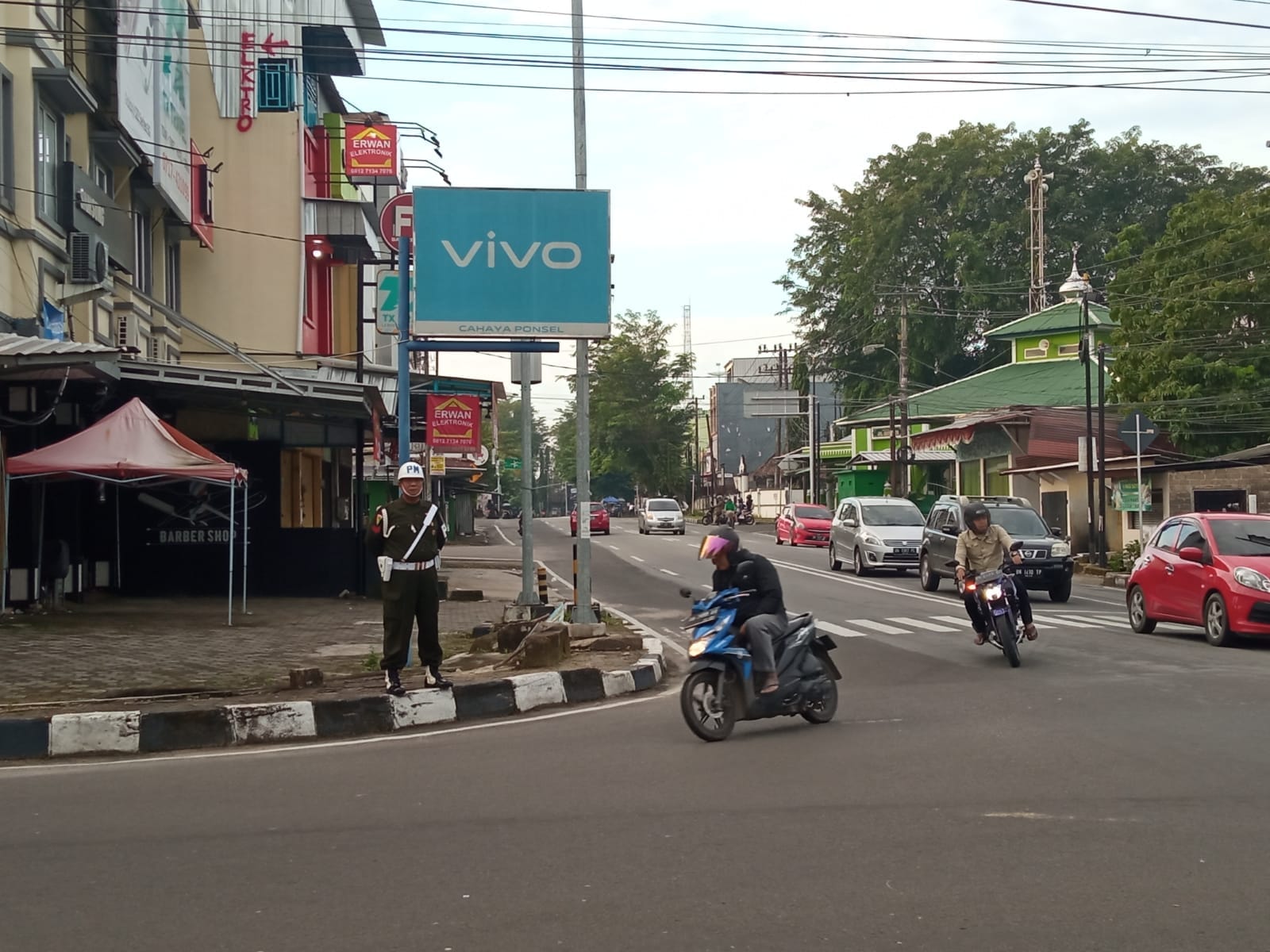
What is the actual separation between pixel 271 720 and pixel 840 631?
992cm

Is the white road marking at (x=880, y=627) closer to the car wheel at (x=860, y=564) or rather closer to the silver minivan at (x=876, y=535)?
the silver minivan at (x=876, y=535)

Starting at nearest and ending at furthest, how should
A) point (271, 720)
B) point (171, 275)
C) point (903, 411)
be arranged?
Result: point (271, 720) → point (171, 275) → point (903, 411)

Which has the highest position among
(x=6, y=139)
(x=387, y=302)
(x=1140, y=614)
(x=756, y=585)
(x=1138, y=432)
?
(x=387, y=302)

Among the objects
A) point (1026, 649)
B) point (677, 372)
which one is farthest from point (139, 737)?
point (677, 372)

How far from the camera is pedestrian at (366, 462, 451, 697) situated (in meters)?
10.8

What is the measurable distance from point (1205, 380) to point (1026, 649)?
83.6ft

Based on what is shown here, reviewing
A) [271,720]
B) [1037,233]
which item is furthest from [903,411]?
[271,720]

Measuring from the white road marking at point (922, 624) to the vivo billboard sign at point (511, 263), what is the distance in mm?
5969

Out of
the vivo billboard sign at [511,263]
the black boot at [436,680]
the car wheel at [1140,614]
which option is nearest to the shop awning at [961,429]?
the car wheel at [1140,614]

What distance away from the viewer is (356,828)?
22.2 ft

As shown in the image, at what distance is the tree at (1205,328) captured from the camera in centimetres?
3716

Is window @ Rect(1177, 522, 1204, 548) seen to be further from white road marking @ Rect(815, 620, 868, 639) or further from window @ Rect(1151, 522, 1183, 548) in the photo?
white road marking @ Rect(815, 620, 868, 639)

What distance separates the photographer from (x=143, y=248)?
26.6 metres

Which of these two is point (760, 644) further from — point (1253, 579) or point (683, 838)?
point (1253, 579)
